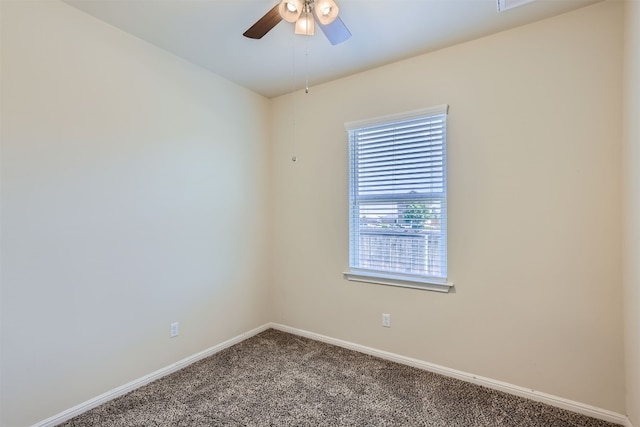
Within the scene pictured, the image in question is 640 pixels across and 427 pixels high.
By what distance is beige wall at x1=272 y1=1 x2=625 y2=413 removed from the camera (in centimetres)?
190

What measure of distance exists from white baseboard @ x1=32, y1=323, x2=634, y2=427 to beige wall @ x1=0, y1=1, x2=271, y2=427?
6 centimetres

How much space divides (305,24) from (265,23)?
0.82ft

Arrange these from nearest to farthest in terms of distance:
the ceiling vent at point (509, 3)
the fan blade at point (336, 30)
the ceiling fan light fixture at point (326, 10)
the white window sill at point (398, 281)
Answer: the ceiling fan light fixture at point (326, 10), the fan blade at point (336, 30), the ceiling vent at point (509, 3), the white window sill at point (398, 281)

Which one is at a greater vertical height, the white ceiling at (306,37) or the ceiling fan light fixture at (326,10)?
the white ceiling at (306,37)

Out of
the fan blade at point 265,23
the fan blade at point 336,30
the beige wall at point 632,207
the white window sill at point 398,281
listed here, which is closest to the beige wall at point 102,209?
the fan blade at point 265,23

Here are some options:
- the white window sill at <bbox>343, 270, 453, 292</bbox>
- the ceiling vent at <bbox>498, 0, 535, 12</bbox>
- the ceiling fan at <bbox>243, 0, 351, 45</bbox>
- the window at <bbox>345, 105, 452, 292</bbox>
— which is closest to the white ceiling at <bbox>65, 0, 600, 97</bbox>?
the ceiling vent at <bbox>498, 0, 535, 12</bbox>

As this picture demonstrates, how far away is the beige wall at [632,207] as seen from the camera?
5.39 feet

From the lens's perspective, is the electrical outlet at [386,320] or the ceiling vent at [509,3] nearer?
the ceiling vent at [509,3]

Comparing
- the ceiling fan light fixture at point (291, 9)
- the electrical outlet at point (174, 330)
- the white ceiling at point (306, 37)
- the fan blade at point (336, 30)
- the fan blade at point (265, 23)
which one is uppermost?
the white ceiling at point (306, 37)

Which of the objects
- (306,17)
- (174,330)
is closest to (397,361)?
(174,330)

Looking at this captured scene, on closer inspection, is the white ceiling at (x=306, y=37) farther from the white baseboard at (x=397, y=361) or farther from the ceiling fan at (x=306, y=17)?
the white baseboard at (x=397, y=361)

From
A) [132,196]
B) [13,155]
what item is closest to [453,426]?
[132,196]

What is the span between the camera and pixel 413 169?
259 centimetres

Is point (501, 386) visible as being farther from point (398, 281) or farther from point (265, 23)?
point (265, 23)
